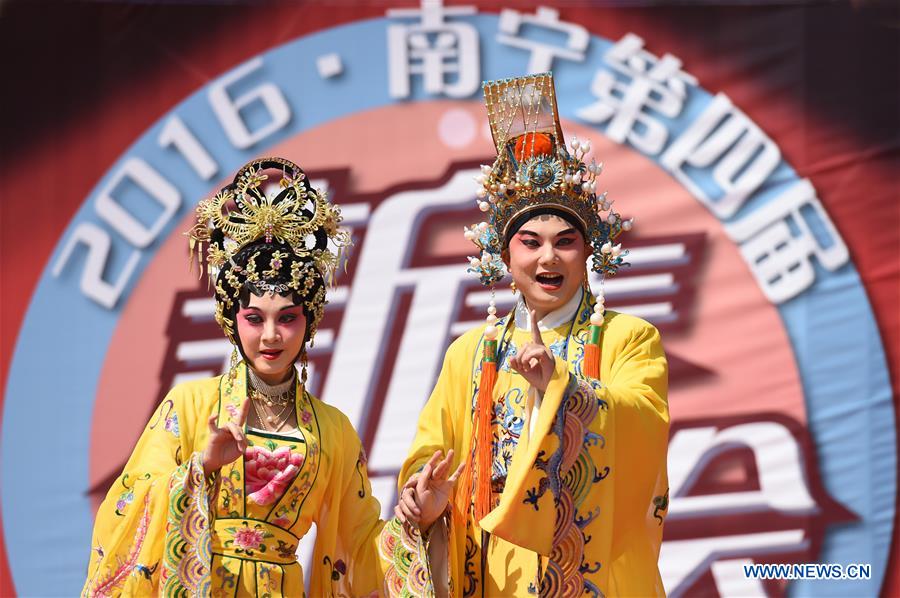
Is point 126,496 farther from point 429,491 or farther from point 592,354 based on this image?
point 592,354

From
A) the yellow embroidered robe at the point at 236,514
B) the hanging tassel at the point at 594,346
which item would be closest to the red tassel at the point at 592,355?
the hanging tassel at the point at 594,346

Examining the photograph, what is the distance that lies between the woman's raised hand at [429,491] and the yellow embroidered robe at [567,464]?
0.12 meters

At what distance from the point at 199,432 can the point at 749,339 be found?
2566 mm

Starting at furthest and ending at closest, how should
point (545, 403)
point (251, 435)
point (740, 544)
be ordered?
point (740, 544)
point (251, 435)
point (545, 403)

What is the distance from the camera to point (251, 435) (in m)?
4.01

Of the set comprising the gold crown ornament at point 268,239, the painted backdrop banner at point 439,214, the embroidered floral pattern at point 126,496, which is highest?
the painted backdrop banner at point 439,214

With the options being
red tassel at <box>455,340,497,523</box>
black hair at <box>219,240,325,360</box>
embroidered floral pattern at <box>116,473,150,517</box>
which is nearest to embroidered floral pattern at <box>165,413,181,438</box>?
embroidered floral pattern at <box>116,473,150,517</box>

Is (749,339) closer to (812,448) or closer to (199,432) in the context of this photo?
(812,448)

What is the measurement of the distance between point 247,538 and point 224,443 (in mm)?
315

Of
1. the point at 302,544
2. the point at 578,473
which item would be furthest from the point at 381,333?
the point at 578,473

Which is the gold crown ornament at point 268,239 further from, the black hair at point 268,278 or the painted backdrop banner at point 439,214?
the painted backdrop banner at point 439,214

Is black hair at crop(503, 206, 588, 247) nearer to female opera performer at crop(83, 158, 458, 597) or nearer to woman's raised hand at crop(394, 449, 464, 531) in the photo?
female opera performer at crop(83, 158, 458, 597)

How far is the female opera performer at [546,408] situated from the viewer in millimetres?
3691

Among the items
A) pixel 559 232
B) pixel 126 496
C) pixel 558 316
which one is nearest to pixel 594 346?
pixel 558 316
